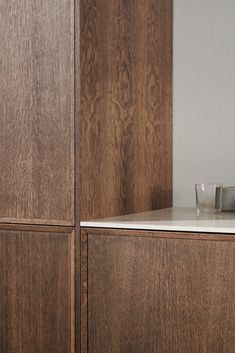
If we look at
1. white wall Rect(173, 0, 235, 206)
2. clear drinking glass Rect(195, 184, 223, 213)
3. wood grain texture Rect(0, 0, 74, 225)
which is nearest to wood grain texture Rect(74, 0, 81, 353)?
wood grain texture Rect(0, 0, 74, 225)

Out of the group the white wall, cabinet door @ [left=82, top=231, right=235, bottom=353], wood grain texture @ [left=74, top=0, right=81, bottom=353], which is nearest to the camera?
cabinet door @ [left=82, top=231, right=235, bottom=353]

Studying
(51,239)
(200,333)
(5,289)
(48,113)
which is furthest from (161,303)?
(48,113)

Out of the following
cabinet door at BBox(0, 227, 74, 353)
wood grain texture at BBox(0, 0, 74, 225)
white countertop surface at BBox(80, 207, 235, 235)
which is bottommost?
cabinet door at BBox(0, 227, 74, 353)

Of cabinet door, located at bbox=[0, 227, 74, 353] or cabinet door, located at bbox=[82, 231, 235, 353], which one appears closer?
cabinet door, located at bbox=[82, 231, 235, 353]

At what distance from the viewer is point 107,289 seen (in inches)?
75.1

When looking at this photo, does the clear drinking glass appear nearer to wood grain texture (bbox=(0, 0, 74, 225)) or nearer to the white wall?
the white wall

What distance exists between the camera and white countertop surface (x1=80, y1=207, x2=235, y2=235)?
180cm

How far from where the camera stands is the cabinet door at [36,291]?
76.2 inches

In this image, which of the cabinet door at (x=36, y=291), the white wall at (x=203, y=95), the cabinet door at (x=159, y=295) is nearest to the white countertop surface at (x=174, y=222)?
the cabinet door at (x=159, y=295)

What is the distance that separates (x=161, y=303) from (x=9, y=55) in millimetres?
869

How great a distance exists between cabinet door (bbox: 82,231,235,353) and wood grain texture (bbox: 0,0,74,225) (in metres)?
0.18

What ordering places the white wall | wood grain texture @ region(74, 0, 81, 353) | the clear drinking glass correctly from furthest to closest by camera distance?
the white wall < the clear drinking glass < wood grain texture @ region(74, 0, 81, 353)

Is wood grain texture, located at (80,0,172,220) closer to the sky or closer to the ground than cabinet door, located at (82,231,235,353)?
closer to the sky

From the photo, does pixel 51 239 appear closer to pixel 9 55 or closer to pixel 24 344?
pixel 24 344
